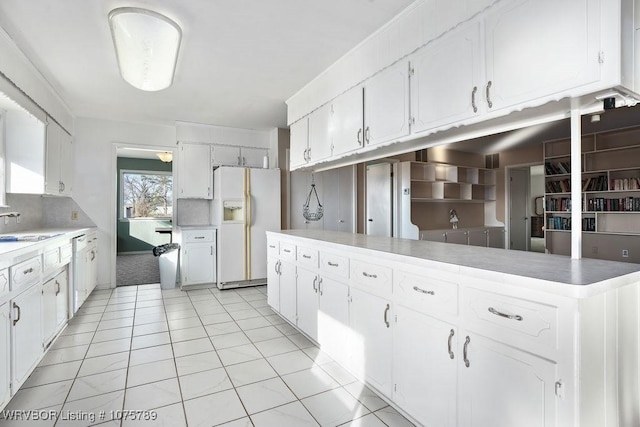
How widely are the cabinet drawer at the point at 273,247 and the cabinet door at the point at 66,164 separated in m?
2.77

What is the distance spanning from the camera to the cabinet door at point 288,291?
3.12 m

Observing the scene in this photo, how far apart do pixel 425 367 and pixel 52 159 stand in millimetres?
4349

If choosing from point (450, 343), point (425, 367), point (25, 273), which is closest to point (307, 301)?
point (425, 367)

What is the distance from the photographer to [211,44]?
2.68m

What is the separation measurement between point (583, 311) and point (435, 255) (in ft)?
2.47

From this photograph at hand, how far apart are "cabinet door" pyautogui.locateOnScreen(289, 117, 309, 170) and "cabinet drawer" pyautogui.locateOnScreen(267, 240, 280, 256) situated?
97cm

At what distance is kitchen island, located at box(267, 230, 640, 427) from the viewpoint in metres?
1.12

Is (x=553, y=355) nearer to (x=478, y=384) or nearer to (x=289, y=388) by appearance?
(x=478, y=384)

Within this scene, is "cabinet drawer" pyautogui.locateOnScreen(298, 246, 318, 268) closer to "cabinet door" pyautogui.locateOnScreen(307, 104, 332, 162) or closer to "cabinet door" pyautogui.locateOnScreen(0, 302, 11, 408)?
"cabinet door" pyautogui.locateOnScreen(307, 104, 332, 162)

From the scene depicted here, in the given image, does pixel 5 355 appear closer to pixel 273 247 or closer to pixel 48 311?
pixel 48 311

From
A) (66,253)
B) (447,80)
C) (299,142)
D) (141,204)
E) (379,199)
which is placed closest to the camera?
(447,80)

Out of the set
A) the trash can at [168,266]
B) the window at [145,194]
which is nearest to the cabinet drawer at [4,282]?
the trash can at [168,266]

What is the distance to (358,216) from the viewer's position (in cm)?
558

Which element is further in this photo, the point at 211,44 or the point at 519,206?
the point at 519,206
